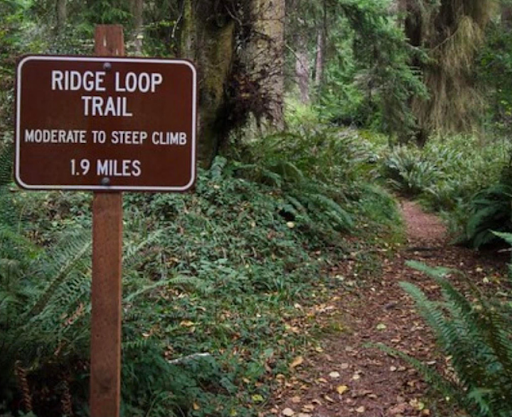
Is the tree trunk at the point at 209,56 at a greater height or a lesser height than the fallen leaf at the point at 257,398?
greater

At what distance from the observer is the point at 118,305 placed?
8.95ft

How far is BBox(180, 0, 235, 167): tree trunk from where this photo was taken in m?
8.43

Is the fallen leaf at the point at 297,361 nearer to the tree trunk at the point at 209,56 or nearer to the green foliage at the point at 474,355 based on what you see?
the green foliage at the point at 474,355

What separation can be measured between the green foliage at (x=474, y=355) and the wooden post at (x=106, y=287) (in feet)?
6.32

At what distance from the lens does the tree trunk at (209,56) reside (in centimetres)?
843

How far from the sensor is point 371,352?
5250mm

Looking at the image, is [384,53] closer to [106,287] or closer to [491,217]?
[491,217]

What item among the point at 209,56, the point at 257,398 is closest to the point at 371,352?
the point at 257,398

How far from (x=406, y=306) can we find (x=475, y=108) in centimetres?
1521

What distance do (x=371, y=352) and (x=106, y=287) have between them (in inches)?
125

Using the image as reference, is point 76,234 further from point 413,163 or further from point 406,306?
point 413,163

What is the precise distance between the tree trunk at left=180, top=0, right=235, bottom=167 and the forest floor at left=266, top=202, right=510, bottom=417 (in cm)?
276

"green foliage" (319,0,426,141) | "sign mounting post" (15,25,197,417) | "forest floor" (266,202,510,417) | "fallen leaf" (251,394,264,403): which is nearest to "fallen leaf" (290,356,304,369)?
"forest floor" (266,202,510,417)

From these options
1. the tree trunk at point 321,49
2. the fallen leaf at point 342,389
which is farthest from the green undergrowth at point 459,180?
the fallen leaf at point 342,389
